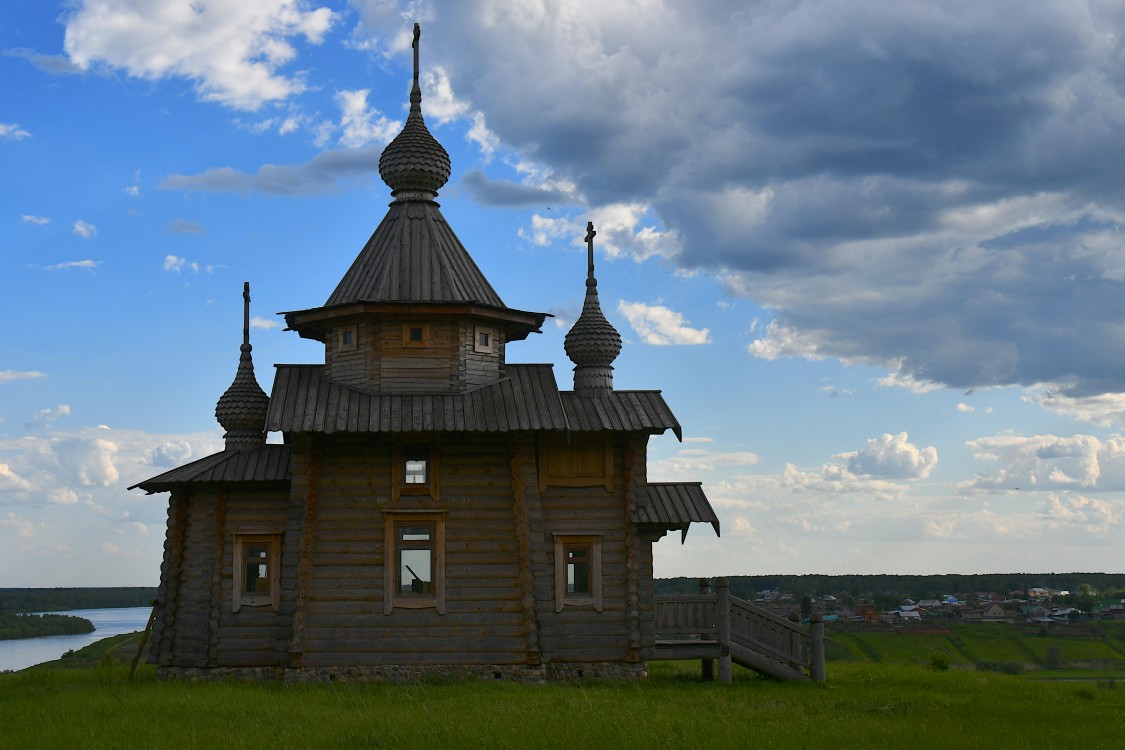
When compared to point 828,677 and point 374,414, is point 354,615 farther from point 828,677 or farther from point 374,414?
point 828,677

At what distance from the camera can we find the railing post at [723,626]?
22906 mm

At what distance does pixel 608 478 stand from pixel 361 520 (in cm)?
509

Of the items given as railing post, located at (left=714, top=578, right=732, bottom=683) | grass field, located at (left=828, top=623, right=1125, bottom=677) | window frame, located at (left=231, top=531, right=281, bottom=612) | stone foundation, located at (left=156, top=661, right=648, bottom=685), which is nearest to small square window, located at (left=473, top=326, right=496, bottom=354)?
window frame, located at (left=231, top=531, right=281, bottom=612)

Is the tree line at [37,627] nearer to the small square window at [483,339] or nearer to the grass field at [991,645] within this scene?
the grass field at [991,645]

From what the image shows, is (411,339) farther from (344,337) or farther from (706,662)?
(706,662)

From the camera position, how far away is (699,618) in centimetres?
2341

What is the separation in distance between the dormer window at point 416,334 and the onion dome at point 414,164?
390cm

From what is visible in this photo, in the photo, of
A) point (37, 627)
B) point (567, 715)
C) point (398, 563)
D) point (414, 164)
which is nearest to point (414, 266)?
point (414, 164)

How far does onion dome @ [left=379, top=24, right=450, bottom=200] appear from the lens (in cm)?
2560

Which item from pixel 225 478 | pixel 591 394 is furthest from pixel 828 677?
pixel 225 478

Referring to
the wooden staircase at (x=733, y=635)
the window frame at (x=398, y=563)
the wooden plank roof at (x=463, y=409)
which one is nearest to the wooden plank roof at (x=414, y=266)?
the wooden plank roof at (x=463, y=409)

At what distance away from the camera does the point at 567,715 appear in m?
16.6

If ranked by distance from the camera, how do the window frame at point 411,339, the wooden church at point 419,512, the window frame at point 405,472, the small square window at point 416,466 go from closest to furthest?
the wooden church at point 419,512
the window frame at point 405,472
the small square window at point 416,466
the window frame at point 411,339

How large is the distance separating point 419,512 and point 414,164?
27.3 feet
